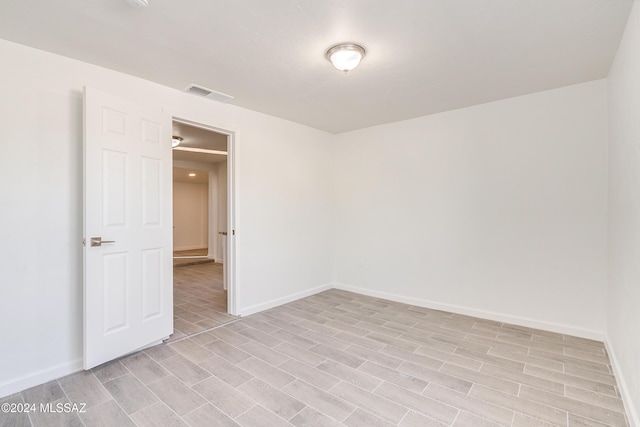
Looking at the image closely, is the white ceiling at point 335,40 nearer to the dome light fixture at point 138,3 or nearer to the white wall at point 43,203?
the dome light fixture at point 138,3

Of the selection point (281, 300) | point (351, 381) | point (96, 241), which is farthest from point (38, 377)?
point (281, 300)

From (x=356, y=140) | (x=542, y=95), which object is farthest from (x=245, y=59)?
(x=542, y=95)

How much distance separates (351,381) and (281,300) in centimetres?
199

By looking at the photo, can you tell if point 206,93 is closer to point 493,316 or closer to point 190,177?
point 493,316

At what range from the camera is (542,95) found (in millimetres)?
3119

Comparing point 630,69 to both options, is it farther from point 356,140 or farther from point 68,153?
point 68,153

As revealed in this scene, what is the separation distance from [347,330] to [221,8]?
2.95 m

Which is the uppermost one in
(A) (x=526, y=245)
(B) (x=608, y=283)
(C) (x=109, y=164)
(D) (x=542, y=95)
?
(D) (x=542, y=95)

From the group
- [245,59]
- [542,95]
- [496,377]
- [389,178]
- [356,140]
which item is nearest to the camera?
[496,377]

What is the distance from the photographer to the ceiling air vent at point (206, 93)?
298 centimetres

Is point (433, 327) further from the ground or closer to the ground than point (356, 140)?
closer to the ground

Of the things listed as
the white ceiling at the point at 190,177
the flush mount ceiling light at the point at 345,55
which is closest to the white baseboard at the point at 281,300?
the flush mount ceiling light at the point at 345,55

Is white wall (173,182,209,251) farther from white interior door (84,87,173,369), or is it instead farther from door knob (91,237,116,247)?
door knob (91,237,116,247)

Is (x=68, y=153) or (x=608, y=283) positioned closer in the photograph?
(x=68, y=153)
